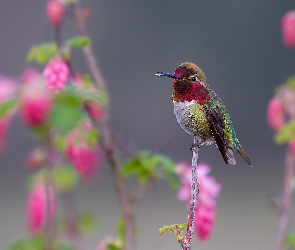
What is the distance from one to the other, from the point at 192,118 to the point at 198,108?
12mm

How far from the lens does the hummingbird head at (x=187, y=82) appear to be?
578mm

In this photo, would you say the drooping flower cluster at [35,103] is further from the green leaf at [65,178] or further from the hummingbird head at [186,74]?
the green leaf at [65,178]

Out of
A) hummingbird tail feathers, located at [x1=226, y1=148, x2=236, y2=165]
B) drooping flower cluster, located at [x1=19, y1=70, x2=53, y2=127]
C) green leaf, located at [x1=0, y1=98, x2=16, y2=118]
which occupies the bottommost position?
hummingbird tail feathers, located at [x1=226, y1=148, x2=236, y2=165]

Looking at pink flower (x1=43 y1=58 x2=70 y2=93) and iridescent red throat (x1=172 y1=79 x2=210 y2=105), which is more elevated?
pink flower (x1=43 y1=58 x2=70 y2=93)

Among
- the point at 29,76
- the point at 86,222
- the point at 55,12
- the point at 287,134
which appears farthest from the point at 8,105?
the point at 86,222

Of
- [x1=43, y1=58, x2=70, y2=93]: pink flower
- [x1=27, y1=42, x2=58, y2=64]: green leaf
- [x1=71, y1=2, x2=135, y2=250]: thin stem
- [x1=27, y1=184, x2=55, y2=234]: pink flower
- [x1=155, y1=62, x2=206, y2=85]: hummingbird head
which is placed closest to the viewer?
[x1=155, y1=62, x2=206, y2=85]: hummingbird head

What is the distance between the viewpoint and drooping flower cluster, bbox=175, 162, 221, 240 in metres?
0.99

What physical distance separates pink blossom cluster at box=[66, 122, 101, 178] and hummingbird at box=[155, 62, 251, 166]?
776mm

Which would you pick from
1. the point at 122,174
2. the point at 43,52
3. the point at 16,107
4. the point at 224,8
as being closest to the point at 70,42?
the point at 43,52

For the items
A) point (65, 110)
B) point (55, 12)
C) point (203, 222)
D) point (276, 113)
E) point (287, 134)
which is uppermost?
point (55, 12)

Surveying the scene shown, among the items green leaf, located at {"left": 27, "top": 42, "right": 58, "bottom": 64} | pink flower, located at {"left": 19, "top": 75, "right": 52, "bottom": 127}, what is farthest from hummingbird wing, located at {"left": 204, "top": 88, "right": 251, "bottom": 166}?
green leaf, located at {"left": 27, "top": 42, "right": 58, "bottom": 64}

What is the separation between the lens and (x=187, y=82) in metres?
0.58

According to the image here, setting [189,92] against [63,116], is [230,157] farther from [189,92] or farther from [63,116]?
[63,116]

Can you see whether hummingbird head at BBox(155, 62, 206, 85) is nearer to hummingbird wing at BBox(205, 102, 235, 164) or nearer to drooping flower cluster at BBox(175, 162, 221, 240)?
hummingbird wing at BBox(205, 102, 235, 164)
